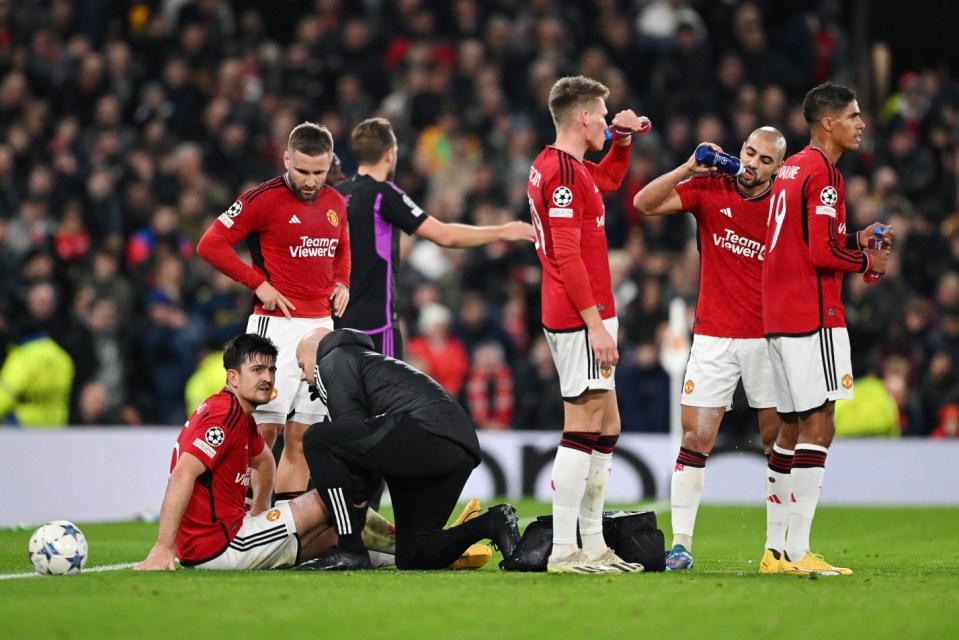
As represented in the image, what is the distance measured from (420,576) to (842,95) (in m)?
3.28

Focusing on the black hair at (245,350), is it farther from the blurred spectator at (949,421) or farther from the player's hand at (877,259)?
the blurred spectator at (949,421)

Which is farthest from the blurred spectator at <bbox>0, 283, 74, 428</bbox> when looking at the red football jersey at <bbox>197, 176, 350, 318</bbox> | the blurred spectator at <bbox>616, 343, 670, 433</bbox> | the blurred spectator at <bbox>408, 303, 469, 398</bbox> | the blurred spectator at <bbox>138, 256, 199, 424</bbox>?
the red football jersey at <bbox>197, 176, 350, 318</bbox>

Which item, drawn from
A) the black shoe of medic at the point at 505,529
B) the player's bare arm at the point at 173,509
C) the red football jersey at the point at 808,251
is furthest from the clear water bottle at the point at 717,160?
the player's bare arm at the point at 173,509

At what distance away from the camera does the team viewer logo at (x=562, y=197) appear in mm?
7098

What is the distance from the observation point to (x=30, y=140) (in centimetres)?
1728

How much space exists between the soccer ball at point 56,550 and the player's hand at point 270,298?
6.25ft

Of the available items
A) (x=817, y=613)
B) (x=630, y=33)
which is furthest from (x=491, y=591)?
(x=630, y=33)

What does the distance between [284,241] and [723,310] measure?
8.57ft

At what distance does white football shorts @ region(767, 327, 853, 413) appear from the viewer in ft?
23.6

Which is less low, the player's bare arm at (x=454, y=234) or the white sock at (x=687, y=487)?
the player's bare arm at (x=454, y=234)

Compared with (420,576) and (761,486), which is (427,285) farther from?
(420,576)

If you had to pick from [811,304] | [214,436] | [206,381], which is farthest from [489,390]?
[811,304]

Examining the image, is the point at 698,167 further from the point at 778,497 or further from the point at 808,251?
the point at 778,497

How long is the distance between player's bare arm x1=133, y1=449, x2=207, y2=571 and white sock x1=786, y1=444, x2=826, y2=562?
302cm
